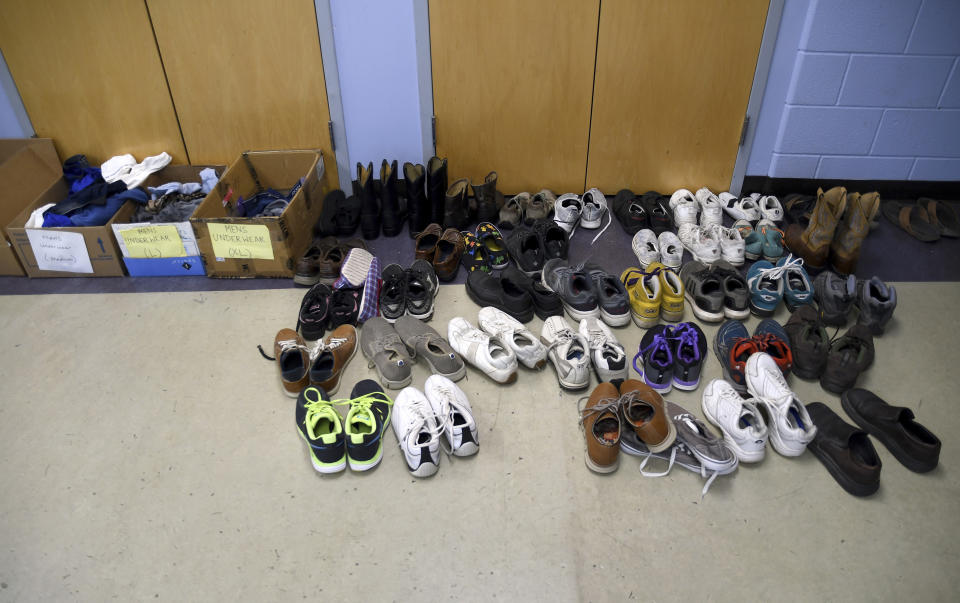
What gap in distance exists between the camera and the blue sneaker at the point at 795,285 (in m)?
2.65

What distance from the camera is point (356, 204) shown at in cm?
331

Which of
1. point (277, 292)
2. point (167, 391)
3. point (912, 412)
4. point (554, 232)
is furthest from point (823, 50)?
point (167, 391)

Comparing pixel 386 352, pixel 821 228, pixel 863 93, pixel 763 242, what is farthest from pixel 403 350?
pixel 863 93

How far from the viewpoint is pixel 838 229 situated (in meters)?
2.83

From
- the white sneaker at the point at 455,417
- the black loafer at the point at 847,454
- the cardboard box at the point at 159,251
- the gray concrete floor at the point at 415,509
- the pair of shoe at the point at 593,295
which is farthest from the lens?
the cardboard box at the point at 159,251

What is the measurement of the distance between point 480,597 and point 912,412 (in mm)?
1609

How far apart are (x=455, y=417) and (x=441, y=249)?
1085 mm

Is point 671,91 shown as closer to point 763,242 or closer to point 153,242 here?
point 763,242

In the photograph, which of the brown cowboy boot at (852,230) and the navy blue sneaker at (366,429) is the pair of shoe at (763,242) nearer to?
the brown cowboy boot at (852,230)

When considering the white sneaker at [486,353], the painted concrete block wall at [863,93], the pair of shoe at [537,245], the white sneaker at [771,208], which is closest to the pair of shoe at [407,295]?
the white sneaker at [486,353]

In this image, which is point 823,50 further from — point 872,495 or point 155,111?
point 155,111

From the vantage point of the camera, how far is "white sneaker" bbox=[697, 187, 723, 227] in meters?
3.25

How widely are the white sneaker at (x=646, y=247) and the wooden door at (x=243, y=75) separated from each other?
1653mm

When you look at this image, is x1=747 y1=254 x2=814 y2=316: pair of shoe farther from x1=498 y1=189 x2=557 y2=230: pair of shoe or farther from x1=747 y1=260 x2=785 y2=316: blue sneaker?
x1=498 y1=189 x2=557 y2=230: pair of shoe
